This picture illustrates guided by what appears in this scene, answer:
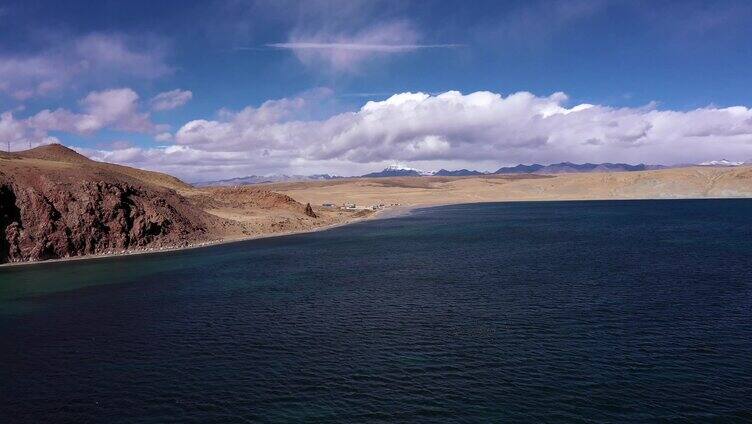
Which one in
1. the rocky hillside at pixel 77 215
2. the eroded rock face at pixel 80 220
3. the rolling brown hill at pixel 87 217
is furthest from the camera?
the rolling brown hill at pixel 87 217

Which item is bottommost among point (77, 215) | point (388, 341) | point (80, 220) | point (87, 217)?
point (388, 341)

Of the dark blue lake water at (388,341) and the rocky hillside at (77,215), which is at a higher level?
the rocky hillside at (77,215)

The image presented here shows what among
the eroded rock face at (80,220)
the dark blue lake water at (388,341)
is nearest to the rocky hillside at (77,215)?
the eroded rock face at (80,220)

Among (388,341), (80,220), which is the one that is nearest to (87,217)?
(80,220)

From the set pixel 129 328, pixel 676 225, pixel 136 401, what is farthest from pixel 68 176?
pixel 676 225

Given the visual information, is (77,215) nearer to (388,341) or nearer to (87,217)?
(87,217)

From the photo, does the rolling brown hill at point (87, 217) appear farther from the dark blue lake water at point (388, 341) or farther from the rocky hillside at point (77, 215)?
the dark blue lake water at point (388, 341)
